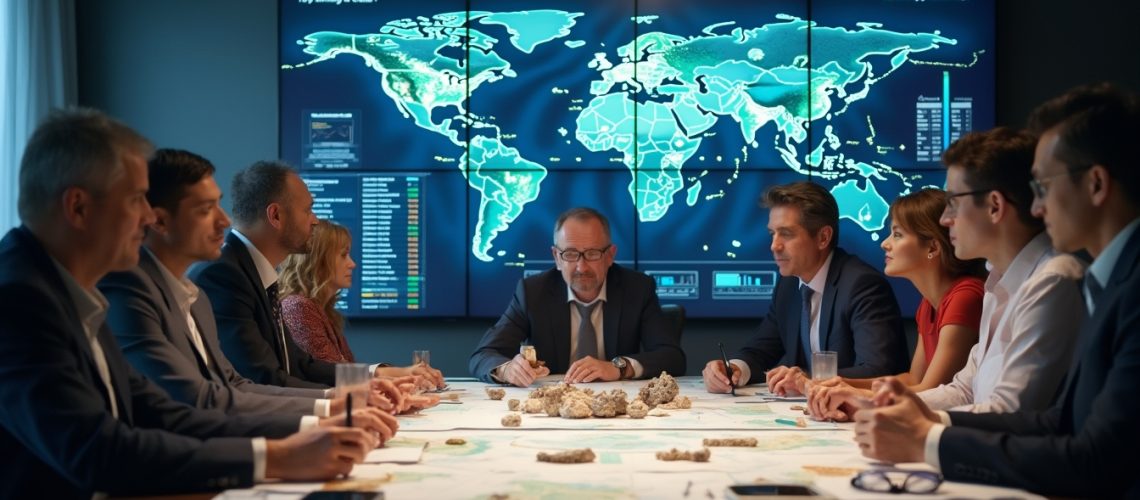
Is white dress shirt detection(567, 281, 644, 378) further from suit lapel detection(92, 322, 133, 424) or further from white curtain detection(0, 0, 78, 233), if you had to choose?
white curtain detection(0, 0, 78, 233)

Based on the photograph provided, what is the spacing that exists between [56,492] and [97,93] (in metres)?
4.68

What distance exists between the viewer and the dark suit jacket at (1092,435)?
1.92 meters

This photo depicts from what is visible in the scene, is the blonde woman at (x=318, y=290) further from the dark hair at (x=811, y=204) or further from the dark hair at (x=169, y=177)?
the dark hair at (x=811, y=204)

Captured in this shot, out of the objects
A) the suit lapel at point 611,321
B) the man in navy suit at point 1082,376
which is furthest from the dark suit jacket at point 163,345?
the suit lapel at point 611,321

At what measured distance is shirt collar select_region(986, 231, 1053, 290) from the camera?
2.73 meters

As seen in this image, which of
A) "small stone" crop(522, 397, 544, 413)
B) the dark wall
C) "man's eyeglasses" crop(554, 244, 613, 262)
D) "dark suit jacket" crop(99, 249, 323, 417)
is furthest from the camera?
the dark wall

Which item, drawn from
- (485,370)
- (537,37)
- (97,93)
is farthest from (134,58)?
(485,370)

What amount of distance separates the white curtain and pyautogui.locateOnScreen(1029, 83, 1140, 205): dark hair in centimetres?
475

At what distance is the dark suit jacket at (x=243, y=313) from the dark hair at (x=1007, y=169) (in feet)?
7.06

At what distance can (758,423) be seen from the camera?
9.68 ft

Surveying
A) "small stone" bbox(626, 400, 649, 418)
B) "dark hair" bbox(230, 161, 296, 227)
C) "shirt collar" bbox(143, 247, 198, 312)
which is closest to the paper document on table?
"small stone" bbox(626, 400, 649, 418)

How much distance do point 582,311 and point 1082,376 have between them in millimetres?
2655

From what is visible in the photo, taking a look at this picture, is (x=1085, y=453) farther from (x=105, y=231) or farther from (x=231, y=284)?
(x=231, y=284)

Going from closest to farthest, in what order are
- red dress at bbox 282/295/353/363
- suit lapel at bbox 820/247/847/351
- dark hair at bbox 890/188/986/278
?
dark hair at bbox 890/188/986/278, suit lapel at bbox 820/247/847/351, red dress at bbox 282/295/353/363
